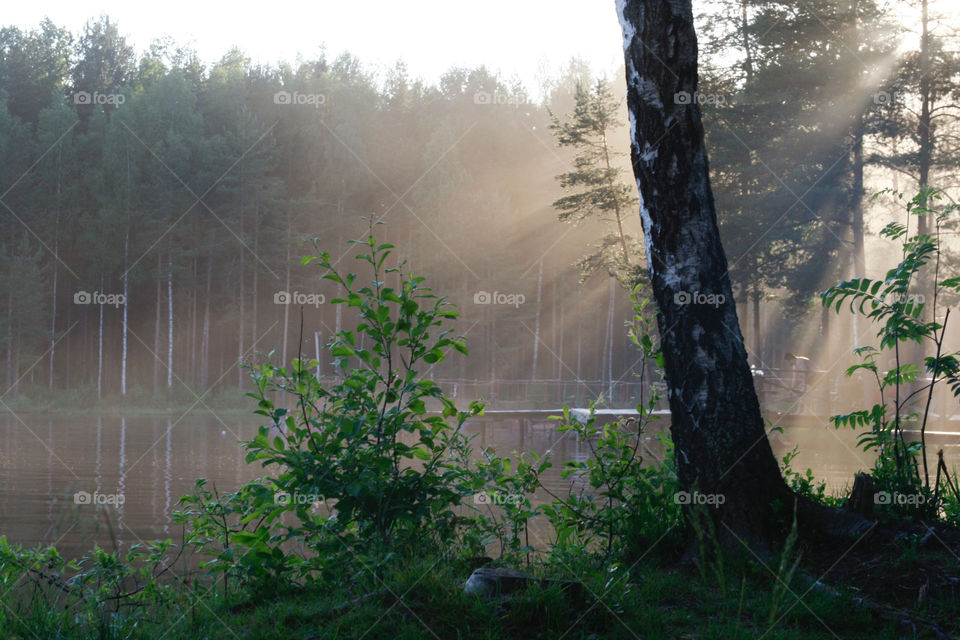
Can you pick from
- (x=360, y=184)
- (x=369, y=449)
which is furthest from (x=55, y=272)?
(x=369, y=449)

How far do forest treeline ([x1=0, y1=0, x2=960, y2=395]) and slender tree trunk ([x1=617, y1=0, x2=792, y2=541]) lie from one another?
20.9m

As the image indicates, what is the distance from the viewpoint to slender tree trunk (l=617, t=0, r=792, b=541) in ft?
14.9

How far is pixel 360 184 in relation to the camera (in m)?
42.6

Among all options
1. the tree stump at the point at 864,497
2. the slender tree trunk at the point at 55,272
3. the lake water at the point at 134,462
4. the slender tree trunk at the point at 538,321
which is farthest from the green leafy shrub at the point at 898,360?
the slender tree trunk at the point at 55,272

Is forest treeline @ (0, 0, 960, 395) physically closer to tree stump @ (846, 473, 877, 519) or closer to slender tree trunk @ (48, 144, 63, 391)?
slender tree trunk @ (48, 144, 63, 391)

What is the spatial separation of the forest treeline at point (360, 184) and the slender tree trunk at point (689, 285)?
2093 centimetres

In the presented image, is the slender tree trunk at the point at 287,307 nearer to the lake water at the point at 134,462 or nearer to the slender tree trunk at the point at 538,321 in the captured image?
the lake water at the point at 134,462

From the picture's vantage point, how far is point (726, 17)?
28141mm

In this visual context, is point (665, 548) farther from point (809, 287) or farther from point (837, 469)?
point (809, 287)

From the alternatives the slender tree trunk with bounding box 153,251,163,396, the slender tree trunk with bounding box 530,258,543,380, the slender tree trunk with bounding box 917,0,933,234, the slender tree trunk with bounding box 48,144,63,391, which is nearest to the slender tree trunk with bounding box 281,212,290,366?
the slender tree trunk with bounding box 153,251,163,396

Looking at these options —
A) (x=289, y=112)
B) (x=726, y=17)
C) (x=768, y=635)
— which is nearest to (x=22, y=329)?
(x=289, y=112)

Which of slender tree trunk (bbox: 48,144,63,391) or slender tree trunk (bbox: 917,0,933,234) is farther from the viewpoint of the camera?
slender tree trunk (bbox: 48,144,63,391)

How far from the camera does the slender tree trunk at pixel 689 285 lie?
4535 mm

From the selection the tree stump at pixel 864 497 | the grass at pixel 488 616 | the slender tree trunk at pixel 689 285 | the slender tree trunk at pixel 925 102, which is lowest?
the grass at pixel 488 616
